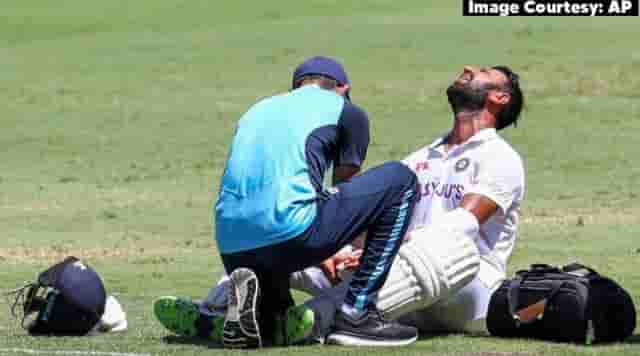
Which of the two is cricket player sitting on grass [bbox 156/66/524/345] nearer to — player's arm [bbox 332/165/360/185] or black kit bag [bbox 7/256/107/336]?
player's arm [bbox 332/165/360/185]

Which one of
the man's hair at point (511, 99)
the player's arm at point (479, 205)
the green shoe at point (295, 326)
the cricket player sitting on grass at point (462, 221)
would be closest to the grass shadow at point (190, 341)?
the green shoe at point (295, 326)

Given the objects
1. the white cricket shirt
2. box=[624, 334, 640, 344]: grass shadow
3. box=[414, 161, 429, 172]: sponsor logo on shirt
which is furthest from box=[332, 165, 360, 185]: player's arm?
box=[624, 334, 640, 344]: grass shadow

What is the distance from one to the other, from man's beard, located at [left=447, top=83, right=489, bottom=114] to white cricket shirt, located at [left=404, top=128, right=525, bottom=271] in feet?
0.49

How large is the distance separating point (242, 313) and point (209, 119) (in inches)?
687

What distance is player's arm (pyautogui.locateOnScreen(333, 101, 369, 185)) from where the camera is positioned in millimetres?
8953

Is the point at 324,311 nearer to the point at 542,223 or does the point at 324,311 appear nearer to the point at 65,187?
the point at 542,223

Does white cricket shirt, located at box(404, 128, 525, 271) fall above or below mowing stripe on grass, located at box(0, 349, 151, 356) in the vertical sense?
above

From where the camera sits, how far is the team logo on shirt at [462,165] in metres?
9.60

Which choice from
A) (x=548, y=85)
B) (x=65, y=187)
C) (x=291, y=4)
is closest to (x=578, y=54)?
(x=548, y=85)

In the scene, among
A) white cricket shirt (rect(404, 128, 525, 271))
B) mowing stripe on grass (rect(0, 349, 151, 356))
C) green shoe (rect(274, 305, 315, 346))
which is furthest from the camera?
white cricket shirt (rect(404, 128, 525, 271))

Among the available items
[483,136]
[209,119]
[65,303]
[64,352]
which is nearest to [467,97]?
[483,136]

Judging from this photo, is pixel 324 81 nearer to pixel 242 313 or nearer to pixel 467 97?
pixel 467 97

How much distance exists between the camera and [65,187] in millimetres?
20359

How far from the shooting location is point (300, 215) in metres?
8.72
